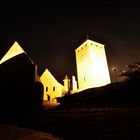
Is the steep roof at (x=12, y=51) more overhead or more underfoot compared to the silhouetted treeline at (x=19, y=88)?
more overhead

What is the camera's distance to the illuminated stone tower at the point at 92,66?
34594mm

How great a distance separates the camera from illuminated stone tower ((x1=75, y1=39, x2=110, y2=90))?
113 ft

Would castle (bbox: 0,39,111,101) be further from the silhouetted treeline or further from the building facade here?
the silhouetted treeline

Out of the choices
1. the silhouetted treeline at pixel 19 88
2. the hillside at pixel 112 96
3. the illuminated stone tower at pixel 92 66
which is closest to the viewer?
the hillside at pixel 112 96

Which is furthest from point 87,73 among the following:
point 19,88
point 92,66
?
point 19,88

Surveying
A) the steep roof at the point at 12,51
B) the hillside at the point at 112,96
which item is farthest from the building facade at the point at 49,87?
the hillside at the point at 112,96

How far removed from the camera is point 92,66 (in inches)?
1375

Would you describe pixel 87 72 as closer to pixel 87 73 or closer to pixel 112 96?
pixel 87 73

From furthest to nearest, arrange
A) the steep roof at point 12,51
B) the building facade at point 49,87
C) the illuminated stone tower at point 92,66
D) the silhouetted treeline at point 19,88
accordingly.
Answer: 1. the building facade at point 49,87
2. the illuminated stone tower at point 92,66
3. the steep roof at point 12,51
4. the silhouetted treeline at point 19,88

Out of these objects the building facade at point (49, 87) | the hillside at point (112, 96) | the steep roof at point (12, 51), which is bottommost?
the hillside at point (112, 96)

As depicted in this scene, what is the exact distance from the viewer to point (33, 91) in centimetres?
1892

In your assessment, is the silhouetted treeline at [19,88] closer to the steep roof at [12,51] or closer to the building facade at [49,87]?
the steep roof at [12,51]

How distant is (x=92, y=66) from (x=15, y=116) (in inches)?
891

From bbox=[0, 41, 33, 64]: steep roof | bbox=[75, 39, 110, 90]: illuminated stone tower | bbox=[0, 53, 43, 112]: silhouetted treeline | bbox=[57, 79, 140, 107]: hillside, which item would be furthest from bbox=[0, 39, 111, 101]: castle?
bbox=[57, 79, 140, 107]: hillside
